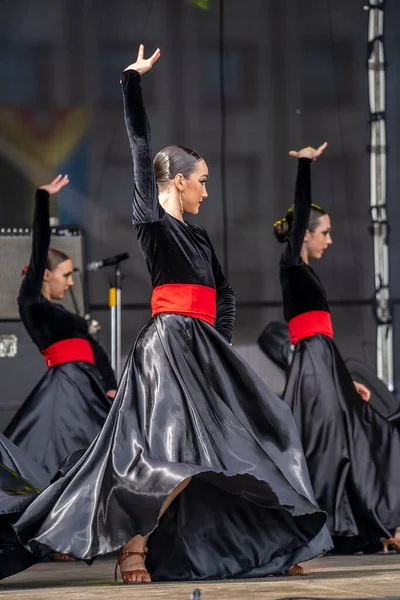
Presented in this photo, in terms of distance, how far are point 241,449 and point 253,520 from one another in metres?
0.37

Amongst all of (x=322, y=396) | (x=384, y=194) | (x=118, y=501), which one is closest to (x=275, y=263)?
(x=384, y=194)

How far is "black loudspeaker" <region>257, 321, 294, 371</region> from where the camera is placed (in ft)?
24.1

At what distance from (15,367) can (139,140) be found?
12.9 feet

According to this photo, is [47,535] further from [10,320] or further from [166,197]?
[10,320]

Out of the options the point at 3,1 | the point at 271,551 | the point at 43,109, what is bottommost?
the point at 271,551

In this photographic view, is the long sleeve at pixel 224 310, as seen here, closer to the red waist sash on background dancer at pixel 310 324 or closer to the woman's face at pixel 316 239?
the red waist sash on background dancer at pixel 310 324

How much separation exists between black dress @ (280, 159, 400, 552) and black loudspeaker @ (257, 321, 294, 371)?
1.82 metres

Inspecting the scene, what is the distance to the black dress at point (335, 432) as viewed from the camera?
532 centimetres

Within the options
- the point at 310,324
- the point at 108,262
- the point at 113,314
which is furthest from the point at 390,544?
the point at 108,262

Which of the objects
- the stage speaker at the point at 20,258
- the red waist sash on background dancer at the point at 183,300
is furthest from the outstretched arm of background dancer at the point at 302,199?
the stage speaker at the point at 20,258

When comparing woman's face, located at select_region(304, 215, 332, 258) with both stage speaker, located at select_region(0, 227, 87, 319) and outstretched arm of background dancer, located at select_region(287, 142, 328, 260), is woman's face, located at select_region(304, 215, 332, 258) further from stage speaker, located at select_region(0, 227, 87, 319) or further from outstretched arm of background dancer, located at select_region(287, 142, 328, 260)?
stage speaker, located at select_region(0, 227, 87, 319)

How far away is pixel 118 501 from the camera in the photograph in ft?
11.3

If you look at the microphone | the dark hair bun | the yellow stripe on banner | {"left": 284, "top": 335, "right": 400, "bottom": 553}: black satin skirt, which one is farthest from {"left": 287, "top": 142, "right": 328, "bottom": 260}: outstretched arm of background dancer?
the yellow stripe on banner

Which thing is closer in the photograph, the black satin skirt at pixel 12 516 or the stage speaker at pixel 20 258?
the black satin skirt at pixel 12 516
